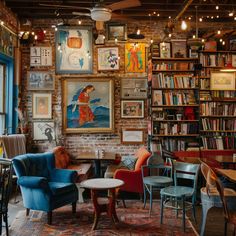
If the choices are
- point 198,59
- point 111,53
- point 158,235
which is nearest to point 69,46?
point 111,53

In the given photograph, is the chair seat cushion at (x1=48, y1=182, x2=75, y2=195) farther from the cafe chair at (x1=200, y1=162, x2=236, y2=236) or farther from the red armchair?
the cafe chair at (x1=200, y1=162, x2=236, y2=236)

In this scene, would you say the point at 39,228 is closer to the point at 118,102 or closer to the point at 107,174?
the point at 107,174

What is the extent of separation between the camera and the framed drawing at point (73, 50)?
802cm

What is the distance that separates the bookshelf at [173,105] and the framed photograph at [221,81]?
394mm

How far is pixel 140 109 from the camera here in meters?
8.07

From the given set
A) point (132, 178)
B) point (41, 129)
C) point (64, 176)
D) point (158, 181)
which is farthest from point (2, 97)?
point (158, 181)

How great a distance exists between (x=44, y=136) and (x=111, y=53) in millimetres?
2516

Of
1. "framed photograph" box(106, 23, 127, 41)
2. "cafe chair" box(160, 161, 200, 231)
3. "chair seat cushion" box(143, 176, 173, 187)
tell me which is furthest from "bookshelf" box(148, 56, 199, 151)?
"cafe chair" box(160, 161, 200, 231)

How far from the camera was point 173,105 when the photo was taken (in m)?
7.71

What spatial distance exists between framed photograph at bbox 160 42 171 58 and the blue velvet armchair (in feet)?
11.7

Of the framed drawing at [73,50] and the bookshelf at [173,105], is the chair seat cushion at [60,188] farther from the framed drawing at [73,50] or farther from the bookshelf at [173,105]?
the framed drawing at [73,50]

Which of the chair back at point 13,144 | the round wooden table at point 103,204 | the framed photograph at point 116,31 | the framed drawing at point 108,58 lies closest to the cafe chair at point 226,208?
the round wooden table at point 103,204

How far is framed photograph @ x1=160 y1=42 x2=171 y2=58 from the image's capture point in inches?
309

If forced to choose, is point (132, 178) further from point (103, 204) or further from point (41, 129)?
point (41, 129)
